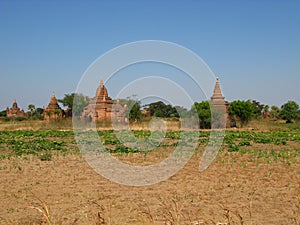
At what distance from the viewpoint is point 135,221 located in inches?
198

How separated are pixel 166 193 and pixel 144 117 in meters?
18.4

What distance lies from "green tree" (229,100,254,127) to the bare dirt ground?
28384mm

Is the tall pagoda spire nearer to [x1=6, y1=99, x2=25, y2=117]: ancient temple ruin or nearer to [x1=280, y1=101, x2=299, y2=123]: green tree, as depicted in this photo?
[x1=280, y1=101, x2=299, y2=123]: green tree

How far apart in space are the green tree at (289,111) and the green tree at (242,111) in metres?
24.7


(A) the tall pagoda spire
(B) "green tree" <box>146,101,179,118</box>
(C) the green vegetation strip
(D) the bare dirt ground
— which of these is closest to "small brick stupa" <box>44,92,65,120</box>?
(A) the tall pagoda spire

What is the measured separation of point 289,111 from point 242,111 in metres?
27.8

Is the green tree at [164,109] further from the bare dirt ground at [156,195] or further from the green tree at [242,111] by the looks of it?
the green tree at [242,111]

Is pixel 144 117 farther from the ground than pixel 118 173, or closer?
farther from the ground

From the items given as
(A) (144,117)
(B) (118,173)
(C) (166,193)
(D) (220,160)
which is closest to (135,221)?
(C) (166,193)

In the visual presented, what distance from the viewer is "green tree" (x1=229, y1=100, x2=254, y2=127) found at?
38.3 meters

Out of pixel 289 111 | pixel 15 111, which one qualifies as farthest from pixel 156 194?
pixel 15 111

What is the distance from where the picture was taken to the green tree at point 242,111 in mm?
38344

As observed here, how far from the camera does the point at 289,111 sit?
2450 inches

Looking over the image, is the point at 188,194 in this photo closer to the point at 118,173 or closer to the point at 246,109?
the point at 118,173
